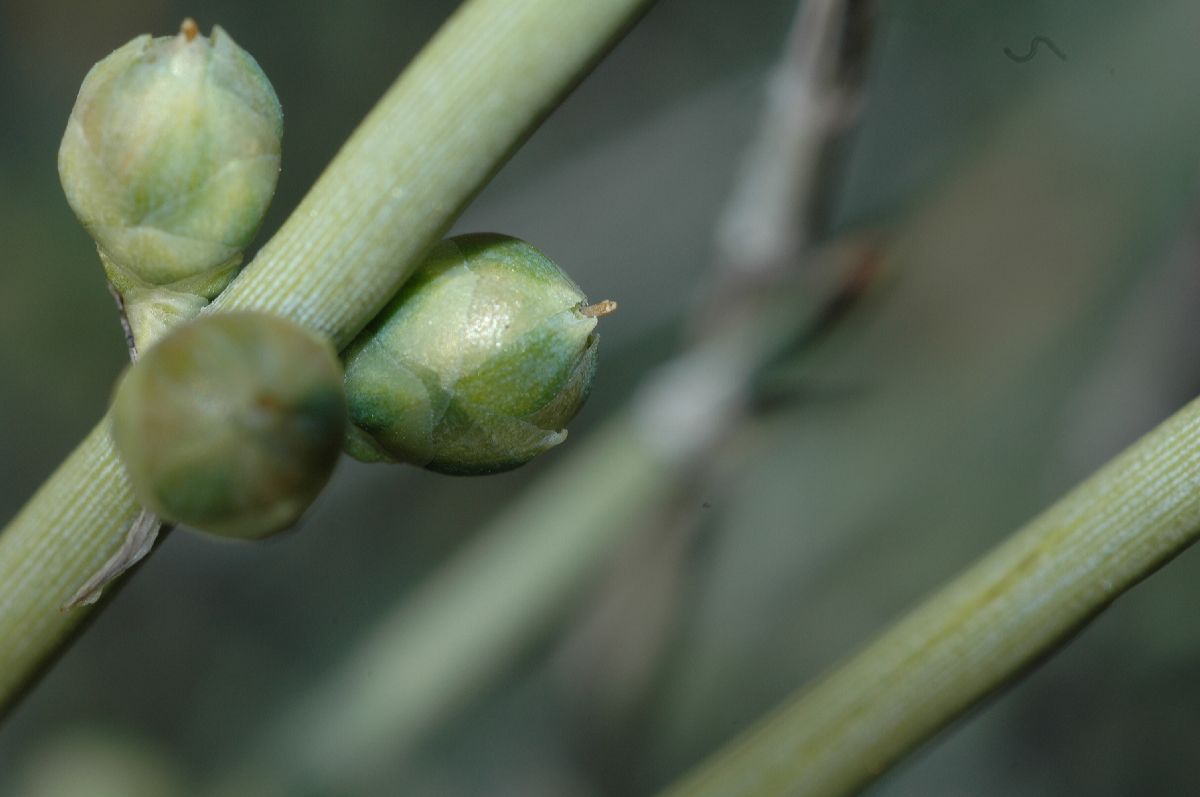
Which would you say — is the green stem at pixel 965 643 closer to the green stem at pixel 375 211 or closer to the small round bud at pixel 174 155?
the green stem at pixel 375 211

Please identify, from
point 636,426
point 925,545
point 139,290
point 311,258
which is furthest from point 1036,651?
point 925,545

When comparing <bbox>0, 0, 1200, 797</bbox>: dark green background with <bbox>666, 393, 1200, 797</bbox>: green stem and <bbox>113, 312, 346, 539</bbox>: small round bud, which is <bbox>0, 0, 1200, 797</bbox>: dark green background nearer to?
<bbox>666, 393, 1200, 797</bbox>: green stem

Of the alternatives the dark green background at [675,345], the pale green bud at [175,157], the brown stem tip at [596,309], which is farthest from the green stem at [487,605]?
the pale green bud at [175,157]

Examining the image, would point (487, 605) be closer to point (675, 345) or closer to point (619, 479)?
point (619, 479)

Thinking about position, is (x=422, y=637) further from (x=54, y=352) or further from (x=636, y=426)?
(x=54, y=352)

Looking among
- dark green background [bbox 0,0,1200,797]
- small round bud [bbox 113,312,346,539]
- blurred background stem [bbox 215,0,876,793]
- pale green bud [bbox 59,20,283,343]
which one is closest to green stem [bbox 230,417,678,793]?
blurred background stem [bbox 215,0,876,793]

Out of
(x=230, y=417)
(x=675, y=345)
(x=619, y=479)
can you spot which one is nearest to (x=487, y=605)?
(x=619, y=479)
